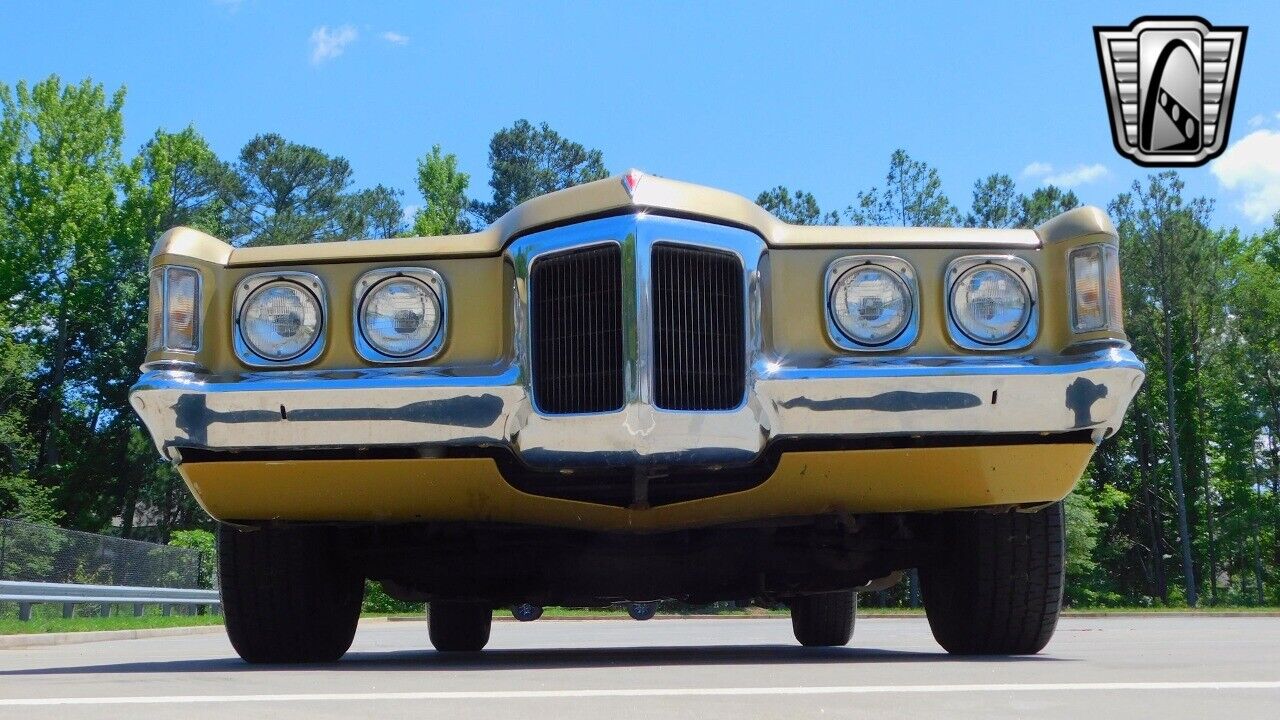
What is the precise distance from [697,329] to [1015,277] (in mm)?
958

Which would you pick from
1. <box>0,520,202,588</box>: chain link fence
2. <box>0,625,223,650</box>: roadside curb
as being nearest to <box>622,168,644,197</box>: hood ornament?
<box>0,625,223,650</box>: roadside curb

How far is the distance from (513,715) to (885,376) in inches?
64.7

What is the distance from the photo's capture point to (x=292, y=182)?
50656 mm

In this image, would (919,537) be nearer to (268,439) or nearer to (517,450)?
(517,450)

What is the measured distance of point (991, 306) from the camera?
4027mm

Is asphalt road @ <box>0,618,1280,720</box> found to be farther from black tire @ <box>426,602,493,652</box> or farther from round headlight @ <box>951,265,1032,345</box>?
black tire @ <box>426,602,493,652</box>

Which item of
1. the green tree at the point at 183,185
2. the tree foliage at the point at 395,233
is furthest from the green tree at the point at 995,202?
the green tree at the point at 183,185

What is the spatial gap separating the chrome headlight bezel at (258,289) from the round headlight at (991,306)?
184 cm

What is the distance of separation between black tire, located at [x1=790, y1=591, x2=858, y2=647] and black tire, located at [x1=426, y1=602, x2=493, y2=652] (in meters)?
1.53

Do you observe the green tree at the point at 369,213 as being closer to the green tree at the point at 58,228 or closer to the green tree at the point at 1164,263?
the green tree at the point at 58,228

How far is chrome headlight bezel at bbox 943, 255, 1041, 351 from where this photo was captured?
13.1 feet

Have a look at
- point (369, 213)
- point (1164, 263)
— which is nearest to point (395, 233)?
point (369, 213)

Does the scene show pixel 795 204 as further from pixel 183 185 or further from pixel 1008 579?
pixel 1008 579

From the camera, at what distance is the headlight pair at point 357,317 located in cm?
406
